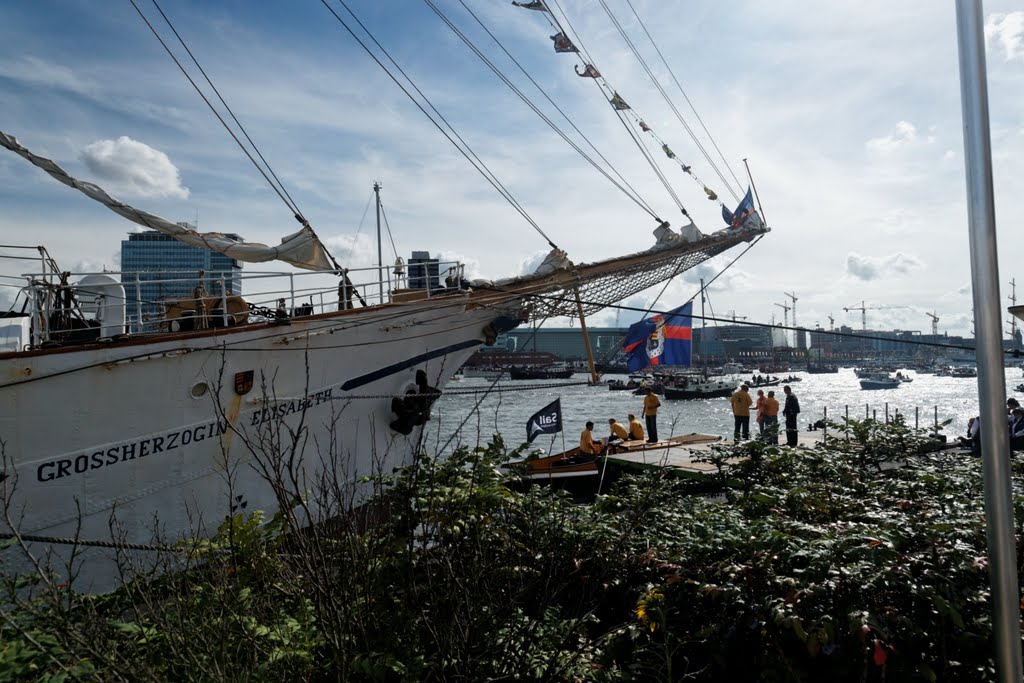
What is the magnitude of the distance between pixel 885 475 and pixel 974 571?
3617mm

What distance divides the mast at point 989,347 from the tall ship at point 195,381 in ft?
11.3

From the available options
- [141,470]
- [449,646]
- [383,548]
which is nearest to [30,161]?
[141,470]

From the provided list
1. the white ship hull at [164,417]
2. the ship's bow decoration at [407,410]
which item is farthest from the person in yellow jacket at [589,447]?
the white ship hull at [164,417]

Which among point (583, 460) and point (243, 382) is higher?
point (243, 382)

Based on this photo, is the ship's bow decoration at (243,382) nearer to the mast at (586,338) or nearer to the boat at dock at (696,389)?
the mast at (586,338)

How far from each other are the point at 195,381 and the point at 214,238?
265 cm

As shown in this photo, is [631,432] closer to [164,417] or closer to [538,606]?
[164,417]

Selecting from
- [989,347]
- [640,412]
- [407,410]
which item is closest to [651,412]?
[407,410]

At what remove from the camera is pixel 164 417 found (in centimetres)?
729

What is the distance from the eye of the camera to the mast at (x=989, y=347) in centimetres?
262

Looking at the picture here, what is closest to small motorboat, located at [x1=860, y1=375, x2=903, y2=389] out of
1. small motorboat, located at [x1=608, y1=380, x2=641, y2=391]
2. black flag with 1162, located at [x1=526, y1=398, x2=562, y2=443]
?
small motorboat, located at [x1=608, y1=380, x2=641, y2=391]

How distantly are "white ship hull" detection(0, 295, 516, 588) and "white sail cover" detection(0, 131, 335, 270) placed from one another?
1500 millimetres

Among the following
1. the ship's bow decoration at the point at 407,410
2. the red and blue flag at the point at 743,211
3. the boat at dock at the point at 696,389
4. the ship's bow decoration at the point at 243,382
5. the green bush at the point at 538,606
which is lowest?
the boat at dock at the point at 696,389

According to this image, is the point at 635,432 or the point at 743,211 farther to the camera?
the point at 635,432
